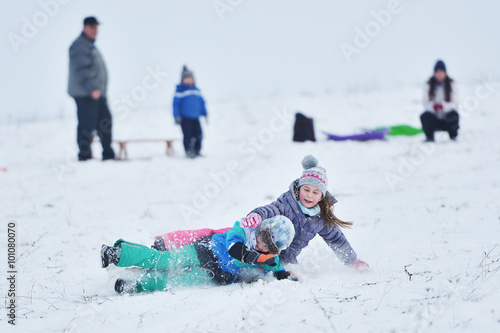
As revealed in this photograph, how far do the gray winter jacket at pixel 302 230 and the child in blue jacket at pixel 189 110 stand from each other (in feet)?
19.1

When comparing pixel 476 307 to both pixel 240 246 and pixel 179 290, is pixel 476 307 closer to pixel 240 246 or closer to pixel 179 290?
pixel 240 246

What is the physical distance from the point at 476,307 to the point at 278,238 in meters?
1.30

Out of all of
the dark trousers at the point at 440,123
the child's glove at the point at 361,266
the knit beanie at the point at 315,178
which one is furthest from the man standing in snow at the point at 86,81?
the dark trousers at the point at 440,123

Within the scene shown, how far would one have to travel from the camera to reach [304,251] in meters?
3.92

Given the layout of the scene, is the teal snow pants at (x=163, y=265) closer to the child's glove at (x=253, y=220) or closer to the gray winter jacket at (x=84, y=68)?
the child's glove at (x=253, y=220)

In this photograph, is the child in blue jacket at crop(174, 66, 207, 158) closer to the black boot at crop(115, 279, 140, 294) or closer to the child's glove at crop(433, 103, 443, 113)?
the child's glove at crop(433, 103, 443, 113)

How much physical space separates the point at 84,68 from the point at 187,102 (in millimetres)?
2279

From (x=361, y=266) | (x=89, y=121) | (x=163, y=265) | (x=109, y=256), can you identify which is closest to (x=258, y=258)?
(x=163, y=265)

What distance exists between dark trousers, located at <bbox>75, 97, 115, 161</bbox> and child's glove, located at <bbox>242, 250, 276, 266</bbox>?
5450 mm

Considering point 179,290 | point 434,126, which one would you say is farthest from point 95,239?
point 434,126

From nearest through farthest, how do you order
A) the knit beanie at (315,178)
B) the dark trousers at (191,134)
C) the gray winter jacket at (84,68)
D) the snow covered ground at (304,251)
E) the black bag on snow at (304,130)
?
the snow covered ground at (304,251), the knit beanie at (315,178), the gray winter jacket at (84,68), the dark trousers at (191,134), the black bag on snow at (304,130)

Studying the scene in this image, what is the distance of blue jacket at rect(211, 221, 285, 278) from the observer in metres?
3.00

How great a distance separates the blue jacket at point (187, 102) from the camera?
9.05 meters

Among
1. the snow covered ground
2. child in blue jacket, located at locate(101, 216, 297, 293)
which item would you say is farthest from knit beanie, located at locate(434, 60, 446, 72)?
child in blue jacket, located at locate(101, 216, 297, 293)
